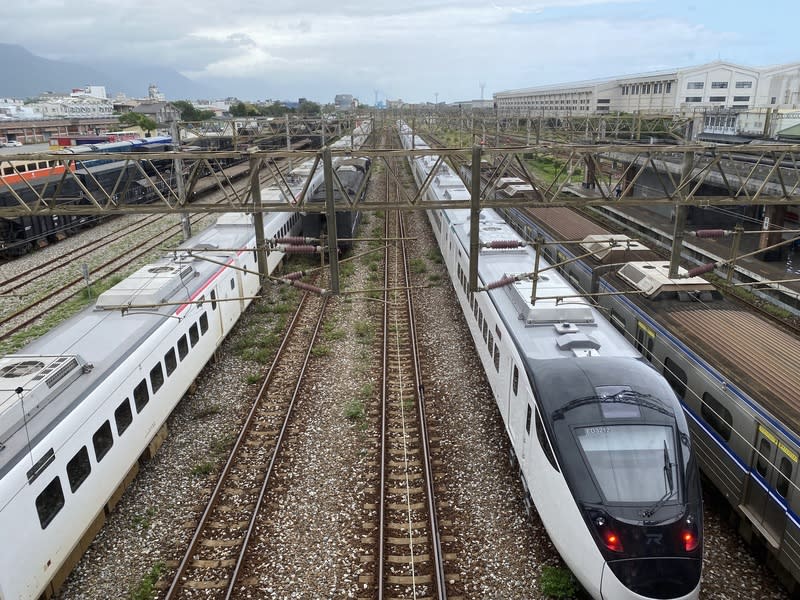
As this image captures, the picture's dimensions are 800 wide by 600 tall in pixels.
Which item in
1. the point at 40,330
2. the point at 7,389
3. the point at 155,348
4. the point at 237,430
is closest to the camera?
the point at 7,389

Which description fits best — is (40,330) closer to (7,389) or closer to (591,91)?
(7,389)

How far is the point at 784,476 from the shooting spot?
7.73 metres

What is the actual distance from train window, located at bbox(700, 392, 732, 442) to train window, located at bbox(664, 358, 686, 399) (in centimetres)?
64

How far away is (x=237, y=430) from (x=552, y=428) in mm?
7477

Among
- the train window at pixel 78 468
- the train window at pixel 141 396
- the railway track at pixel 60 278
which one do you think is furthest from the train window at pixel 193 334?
the railway track at pixel 60 278

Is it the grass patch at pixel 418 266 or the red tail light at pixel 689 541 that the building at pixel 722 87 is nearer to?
the grass patch at pixel 418 266

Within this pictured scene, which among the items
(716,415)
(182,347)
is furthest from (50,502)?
(716,415)

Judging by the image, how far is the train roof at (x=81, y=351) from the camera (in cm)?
803

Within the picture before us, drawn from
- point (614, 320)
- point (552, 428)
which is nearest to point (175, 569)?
point (552, 428)

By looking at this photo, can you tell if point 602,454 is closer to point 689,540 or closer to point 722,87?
point 689,540

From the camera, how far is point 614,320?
1335 cm

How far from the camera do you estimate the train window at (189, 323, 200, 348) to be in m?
13.5

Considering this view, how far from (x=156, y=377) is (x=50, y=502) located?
3.82 meters

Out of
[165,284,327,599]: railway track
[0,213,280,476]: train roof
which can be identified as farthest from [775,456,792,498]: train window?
[0,213,280,476]: train roof
